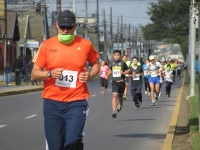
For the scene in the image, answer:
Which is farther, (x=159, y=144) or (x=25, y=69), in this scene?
(x=25, y=69)

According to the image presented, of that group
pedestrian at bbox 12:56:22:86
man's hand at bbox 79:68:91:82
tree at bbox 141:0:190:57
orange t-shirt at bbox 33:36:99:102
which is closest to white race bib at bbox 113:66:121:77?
orange t-shirt at bbox 33:36:99:102

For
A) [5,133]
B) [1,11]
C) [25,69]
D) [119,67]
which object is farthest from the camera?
[1,11]

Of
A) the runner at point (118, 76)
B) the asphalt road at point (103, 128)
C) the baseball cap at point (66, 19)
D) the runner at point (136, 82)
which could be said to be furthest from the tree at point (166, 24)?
the baseball cap at point (66, 19)

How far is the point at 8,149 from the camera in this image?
11938 millimetres

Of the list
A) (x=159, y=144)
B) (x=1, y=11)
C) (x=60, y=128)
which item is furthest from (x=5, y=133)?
(x=1, y=11)

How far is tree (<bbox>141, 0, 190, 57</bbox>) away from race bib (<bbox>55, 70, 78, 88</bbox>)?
53.6m

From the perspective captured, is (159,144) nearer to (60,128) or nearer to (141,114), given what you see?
(60,128)

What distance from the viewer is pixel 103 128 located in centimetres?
1563

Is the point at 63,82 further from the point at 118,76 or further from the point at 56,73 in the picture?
the point at 118,76

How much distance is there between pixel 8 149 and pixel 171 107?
12103 millimetres

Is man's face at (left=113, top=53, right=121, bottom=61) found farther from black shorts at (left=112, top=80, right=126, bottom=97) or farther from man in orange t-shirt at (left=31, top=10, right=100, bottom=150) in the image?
man in orange t-shirt at (left=31, top=10, right=100, bottom=150)

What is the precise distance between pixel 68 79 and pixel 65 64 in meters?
0.20

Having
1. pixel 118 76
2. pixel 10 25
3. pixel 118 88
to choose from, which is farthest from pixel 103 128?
pixel 10 25

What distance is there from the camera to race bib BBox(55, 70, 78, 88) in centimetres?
759
